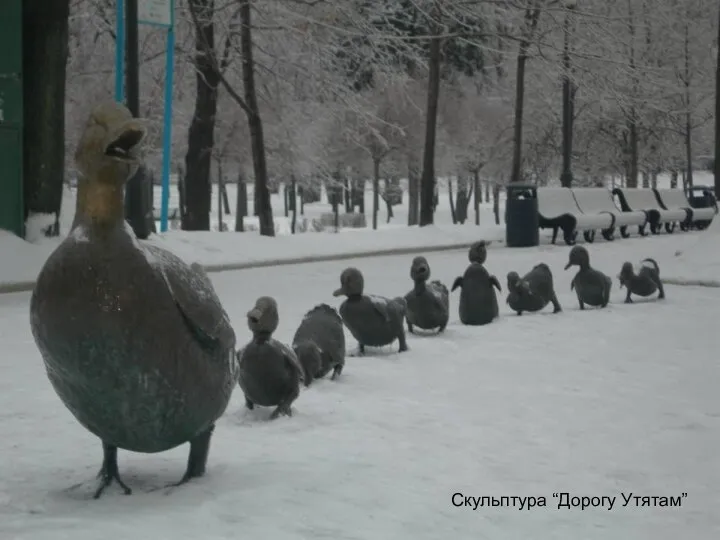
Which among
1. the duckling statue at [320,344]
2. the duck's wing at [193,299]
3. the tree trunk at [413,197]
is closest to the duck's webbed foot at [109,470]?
the duck's wing at [193,299]

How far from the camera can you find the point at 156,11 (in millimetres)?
13422

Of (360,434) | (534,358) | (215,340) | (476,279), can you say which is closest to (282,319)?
(476,279)

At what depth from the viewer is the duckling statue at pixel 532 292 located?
952cm

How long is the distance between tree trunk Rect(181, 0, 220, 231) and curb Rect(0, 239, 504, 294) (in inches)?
181

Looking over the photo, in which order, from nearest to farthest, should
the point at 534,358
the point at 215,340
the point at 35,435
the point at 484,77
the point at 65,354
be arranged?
the point at 65,354, the point at 215,340, the point at 35,435, the point at 534,358, the point at 484,77

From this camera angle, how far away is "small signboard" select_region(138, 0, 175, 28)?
13.3 meters

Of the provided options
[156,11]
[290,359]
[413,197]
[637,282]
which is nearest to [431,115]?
[156,11]

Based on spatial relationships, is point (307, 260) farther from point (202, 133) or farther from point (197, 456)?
point (197, 456)

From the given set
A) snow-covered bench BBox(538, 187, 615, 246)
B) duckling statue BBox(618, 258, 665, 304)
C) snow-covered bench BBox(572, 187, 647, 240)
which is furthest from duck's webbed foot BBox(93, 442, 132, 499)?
snow-covered bench BBox(572, 187, 647, 240)

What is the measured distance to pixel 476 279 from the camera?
29.5 ft

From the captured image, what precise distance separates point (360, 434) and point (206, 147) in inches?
640

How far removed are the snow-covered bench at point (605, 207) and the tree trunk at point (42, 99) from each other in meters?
13.3

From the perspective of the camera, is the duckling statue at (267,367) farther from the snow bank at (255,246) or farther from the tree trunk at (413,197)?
the tree trunk at (413,197)

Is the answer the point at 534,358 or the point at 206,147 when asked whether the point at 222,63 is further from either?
the point at 534,358
